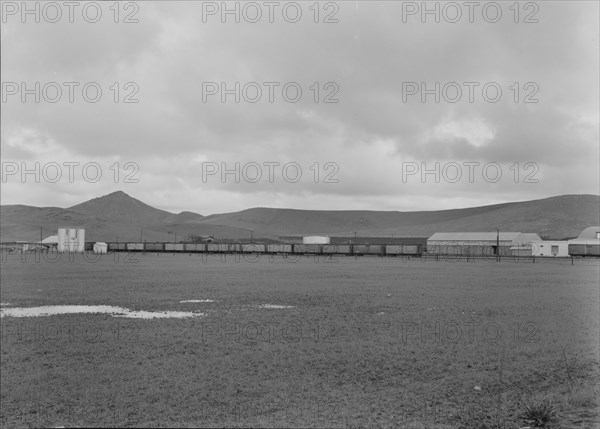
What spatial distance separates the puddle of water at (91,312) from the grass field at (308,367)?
90cm

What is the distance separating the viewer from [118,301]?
1062 inches

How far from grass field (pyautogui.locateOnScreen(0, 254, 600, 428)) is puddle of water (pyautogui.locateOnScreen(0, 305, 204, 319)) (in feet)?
2.95

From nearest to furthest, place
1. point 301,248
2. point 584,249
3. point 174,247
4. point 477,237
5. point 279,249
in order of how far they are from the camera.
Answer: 1. point 584,249
2. point 279,249
3. point 301,248
4. point 174,247
5. point 477,237

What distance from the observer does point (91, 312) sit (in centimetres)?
2294

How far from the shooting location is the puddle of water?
22062 millimetres

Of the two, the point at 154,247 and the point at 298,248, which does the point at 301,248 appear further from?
the point at 154,247

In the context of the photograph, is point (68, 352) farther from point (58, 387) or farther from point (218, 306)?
point (218, 306)

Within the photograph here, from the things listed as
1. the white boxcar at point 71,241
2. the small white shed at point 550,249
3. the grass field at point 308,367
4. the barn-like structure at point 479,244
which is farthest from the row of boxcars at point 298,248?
the grass field at point 308,367

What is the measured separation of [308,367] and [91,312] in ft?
41.9

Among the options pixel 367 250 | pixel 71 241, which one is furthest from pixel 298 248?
pixel 71 241

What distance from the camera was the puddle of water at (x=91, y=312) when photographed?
2206 cm

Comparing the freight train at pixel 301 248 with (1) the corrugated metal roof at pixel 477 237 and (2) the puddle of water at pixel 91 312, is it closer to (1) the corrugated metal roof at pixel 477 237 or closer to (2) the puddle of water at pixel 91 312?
(1) the corrugated metal roof at pixel 477 237

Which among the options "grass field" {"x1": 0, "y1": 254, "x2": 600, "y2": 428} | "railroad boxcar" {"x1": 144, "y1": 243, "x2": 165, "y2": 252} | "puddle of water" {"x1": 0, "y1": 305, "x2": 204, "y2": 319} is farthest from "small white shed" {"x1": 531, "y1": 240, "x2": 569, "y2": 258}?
"puddle of water" {"x1": 0, "y1": 305, "x2": 204, "y2": 319}

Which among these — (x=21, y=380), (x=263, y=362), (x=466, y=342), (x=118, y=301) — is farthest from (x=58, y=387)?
(x=118, y=301)
